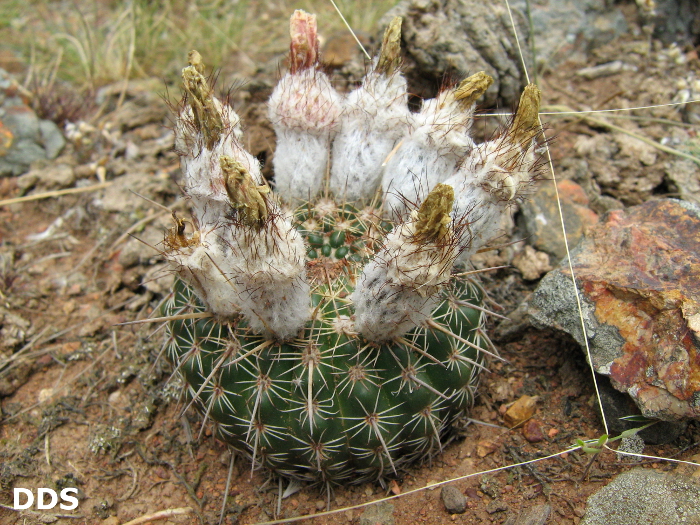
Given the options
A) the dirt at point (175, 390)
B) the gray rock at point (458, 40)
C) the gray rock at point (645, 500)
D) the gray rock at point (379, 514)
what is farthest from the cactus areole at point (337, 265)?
the gray rock at point (458, 40)

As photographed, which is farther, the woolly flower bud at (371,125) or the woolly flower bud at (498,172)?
the woolly flower bud at (371,125)

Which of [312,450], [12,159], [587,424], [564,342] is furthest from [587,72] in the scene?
[12,159]

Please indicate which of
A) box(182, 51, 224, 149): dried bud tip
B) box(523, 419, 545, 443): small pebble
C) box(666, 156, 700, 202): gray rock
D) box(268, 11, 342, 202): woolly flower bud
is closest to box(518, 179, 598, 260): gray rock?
box(666, 156, 700, 202): gray rock

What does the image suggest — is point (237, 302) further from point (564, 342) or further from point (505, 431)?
point (564, 342)

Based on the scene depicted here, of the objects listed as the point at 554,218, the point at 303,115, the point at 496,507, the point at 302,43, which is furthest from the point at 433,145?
the point at 496,507

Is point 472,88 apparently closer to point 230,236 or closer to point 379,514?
point 230,236

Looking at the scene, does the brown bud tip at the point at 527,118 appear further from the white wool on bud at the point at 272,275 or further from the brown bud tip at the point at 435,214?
the white wool on bud at the point at 272,275
